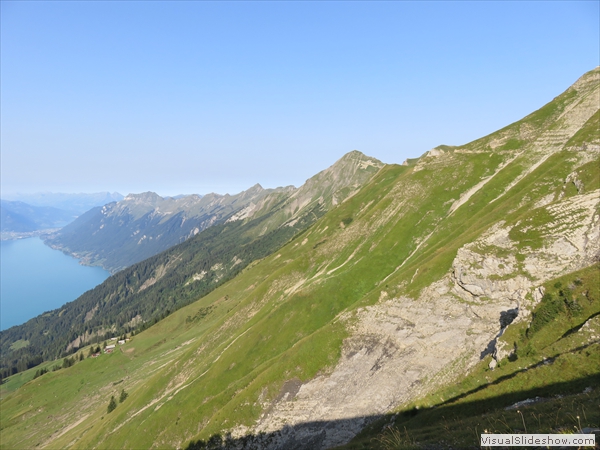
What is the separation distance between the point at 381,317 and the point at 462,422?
32.0 m

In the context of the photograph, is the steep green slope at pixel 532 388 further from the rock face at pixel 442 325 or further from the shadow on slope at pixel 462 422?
the rock face at pixel 442 325

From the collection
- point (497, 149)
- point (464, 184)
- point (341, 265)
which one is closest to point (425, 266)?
point (341, 265)

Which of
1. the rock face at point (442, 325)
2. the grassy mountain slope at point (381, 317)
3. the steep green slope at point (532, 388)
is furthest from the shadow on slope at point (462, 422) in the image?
the grassy mountain slope at point (381, 317)

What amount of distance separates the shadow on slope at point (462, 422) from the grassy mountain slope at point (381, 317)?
46 centimetres

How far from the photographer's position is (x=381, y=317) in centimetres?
5394

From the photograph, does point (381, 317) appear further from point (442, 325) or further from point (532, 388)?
point (532, 388)

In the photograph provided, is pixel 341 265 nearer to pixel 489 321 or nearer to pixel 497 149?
pixel 489 321

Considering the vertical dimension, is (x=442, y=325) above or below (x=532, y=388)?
below

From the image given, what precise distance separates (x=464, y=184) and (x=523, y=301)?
79.3m

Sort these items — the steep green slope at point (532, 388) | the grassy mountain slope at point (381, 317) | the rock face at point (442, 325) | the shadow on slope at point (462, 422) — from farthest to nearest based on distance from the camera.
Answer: the grassy mountain slope at point (381, 317) → the rock face at point (442, 325) → the steep green slope at point (532, 388) → the shadow on slope at point (462, 422)

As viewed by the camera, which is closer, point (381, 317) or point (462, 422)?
point (462, 422)

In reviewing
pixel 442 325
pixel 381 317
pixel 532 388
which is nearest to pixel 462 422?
pixel 532 388

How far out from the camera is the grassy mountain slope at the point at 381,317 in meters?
43.0

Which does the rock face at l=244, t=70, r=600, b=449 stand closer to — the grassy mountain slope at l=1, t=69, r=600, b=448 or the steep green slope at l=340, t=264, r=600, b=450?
the grassy mountain slope at l=1, t=69, r=600, b=448
